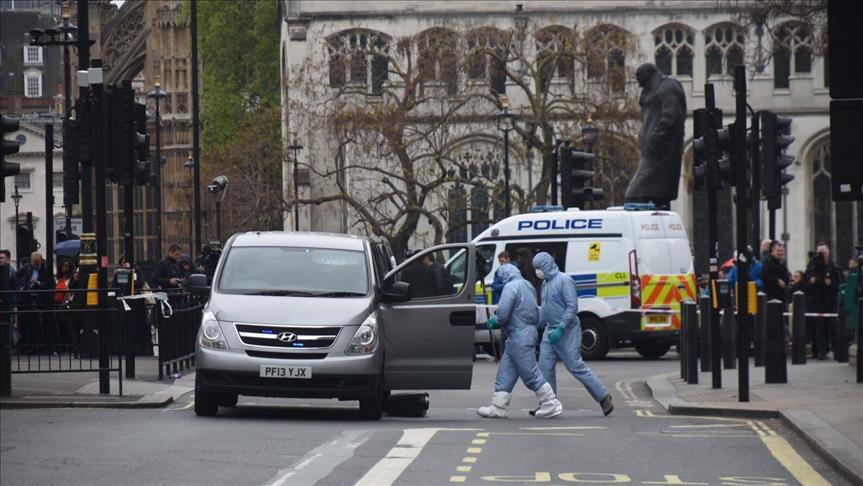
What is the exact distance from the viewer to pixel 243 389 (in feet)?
57.9

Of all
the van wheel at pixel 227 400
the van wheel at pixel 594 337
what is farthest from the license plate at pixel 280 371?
the van wheel at pixel 594 337

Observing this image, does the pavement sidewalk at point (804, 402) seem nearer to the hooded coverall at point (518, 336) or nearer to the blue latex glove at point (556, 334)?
the blue latex glove at point (556, 334)

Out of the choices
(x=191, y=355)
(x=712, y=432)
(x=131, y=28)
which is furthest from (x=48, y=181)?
(x=131, y=28)

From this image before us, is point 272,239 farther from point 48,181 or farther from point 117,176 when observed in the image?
point 48,181

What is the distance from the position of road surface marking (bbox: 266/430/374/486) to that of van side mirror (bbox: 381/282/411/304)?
7.06 ft

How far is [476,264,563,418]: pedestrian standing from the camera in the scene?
19.2 meters

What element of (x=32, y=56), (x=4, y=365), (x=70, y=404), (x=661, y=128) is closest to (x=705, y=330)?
(x=661, y=128)

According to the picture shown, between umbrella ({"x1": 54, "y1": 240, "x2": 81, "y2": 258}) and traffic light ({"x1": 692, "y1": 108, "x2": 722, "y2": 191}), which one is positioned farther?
umbrella ({"x1": 54, "y1": 240, "x2": 81, "y2": 258})

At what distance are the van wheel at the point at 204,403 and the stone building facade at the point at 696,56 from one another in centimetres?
5065

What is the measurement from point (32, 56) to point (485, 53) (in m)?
99.1

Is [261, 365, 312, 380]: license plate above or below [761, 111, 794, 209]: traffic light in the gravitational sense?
below

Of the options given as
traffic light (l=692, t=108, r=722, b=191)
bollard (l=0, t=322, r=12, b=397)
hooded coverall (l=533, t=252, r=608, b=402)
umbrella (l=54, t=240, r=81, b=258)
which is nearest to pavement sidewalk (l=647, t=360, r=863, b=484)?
hooded coverall (l=533, t=252, r=608, b=402)

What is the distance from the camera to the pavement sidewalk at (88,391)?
62.5 ft

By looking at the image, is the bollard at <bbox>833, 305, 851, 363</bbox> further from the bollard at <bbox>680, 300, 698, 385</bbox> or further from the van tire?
the van tire
